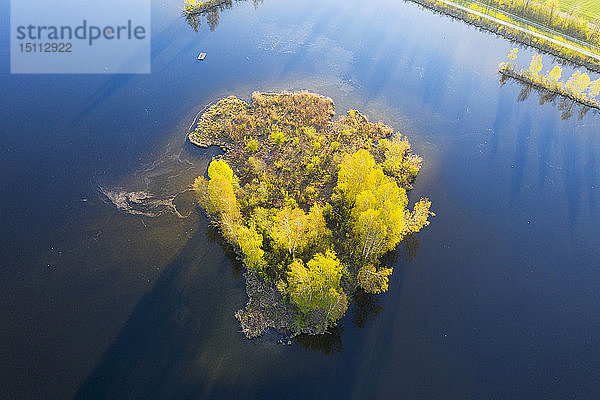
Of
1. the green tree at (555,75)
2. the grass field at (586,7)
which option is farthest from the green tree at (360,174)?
the grass field at (586,7)

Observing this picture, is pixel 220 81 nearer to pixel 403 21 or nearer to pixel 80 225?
pixel 80 225

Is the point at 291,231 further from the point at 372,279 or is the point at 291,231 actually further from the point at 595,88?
the point at 595,88

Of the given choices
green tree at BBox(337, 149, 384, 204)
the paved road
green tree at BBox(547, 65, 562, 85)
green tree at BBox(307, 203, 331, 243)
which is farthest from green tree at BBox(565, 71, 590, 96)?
green tree at BBox(307, 203, 331, 243)

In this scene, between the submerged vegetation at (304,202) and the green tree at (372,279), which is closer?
the submerged vegetation at (304,202)

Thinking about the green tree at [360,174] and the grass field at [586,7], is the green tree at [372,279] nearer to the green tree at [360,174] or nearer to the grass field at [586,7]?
the green tree at [360,174]

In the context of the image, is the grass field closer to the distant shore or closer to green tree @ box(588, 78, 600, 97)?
the distant shore

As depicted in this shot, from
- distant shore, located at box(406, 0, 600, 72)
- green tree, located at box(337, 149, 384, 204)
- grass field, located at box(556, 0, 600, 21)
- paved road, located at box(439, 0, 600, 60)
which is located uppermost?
grass field, located at box(556, 0, 600, 21)

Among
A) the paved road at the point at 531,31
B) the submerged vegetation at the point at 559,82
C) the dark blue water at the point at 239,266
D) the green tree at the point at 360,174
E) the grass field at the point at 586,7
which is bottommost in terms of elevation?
the dark blue water at the point at 239,266
